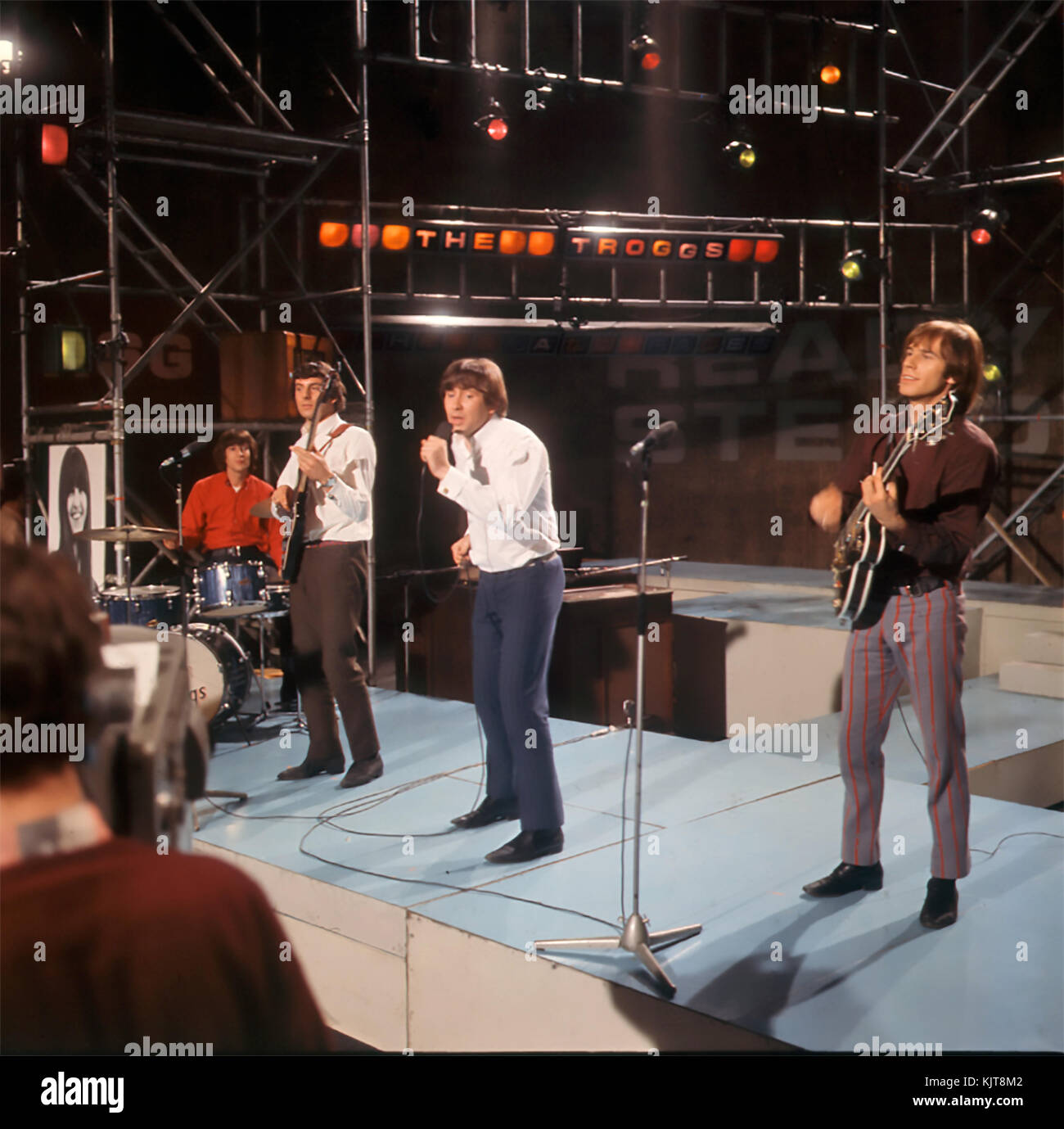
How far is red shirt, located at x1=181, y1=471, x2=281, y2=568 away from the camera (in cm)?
604

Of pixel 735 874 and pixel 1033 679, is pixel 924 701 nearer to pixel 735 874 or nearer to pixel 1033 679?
pixel 735 874

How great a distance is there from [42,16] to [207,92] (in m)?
1.15

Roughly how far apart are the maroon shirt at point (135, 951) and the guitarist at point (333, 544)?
3.32 metres

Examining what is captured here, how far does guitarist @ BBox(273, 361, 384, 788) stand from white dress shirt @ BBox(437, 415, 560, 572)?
765mm

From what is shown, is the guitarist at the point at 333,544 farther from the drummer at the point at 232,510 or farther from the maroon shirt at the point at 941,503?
the maroon shirt at the point at 941,503

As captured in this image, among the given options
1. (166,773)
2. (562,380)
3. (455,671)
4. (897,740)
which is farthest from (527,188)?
(166,773)

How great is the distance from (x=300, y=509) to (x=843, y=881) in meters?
2.21

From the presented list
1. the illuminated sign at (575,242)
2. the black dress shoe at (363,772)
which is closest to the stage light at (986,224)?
the illuminated sign at (575,242)

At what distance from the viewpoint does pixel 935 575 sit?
114 inches

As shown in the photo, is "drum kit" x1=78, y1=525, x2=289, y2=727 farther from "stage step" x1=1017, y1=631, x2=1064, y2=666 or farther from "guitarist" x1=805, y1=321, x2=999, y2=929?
"stage step" x1=1017, y1=631, x2=1064, y2=666

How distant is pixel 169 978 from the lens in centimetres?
88

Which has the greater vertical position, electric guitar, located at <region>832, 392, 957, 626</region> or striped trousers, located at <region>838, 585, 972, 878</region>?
electric guitar, located at <region>832, 392, 957, 626</region>

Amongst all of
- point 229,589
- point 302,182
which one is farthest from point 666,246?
point 229,589

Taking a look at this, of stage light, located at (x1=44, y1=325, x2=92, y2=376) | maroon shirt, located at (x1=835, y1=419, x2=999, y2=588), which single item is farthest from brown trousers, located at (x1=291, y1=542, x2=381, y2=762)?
stage light, located at (x1=44, y1=325, x2=92, y2=376)
